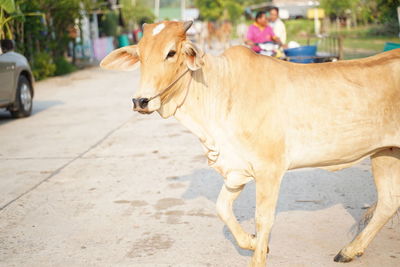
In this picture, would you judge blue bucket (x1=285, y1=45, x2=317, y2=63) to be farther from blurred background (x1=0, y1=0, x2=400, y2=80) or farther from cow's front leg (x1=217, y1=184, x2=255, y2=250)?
cow's front leg (x1=217, y1=184, x2=255, y2=250)

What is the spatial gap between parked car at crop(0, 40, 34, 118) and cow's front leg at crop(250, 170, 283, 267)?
292 inches

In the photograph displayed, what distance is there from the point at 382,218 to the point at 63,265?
91.5 inches

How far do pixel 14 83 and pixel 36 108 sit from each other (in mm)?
1917

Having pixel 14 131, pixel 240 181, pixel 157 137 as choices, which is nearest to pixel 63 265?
pixel 240 181

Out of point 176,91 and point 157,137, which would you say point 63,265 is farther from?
point 157,137

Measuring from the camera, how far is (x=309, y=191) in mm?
5637

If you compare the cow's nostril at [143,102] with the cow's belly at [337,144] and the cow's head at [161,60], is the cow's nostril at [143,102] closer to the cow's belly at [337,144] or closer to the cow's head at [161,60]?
the cow's head at [161,60]

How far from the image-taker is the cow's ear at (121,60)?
369 cm

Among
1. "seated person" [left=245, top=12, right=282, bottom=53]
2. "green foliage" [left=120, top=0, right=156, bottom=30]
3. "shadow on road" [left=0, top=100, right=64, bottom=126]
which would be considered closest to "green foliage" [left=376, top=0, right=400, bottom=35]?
"seated person" [left=245, top=12, right=282, bottom=53]

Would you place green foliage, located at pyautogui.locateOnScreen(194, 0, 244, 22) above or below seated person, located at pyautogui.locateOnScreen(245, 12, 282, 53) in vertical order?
below

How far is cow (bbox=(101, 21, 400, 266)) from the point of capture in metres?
3.57

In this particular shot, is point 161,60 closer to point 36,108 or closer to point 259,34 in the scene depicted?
point 259,34

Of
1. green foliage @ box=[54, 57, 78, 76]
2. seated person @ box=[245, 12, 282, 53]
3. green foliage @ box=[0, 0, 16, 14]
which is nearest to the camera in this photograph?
seated person @ box=[245, 12, 282, 53]

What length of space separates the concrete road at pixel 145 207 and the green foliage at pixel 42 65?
31.9 ft
